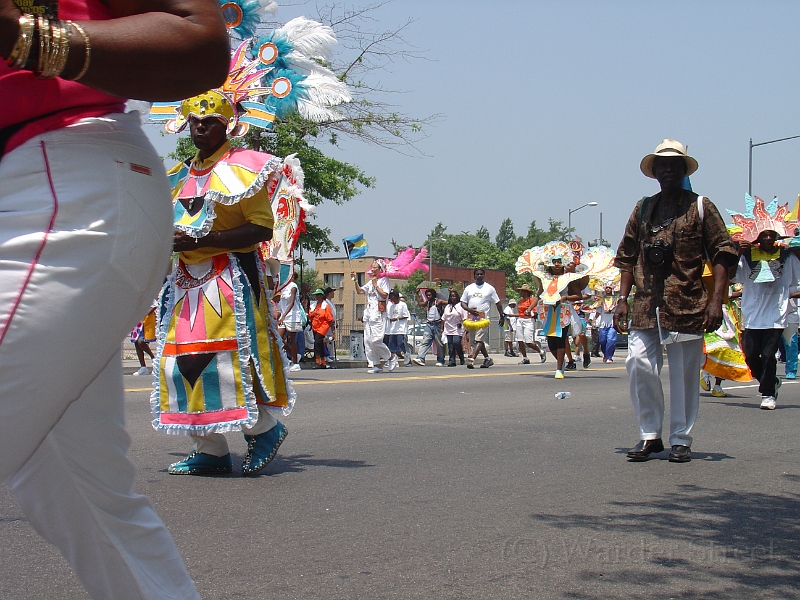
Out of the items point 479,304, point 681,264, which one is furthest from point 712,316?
point 479,304

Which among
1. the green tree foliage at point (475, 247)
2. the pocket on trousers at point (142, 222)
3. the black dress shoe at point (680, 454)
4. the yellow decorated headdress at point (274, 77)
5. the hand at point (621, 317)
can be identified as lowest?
the black dress shoe at point (680, 454)

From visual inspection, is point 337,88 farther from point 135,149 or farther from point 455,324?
point 455,324

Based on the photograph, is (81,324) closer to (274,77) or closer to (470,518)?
(470,518)

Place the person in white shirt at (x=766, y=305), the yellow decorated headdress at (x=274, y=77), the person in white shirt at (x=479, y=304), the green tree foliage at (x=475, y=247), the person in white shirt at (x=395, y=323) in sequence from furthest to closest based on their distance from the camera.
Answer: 1. the green tree foliage at (x=475, y=247)
2. the person in white shirt at (x=395, y=323)
3. the person in white shirt at (x=479, y=304)
4. the person in white shirt at (x=766, y=305)
5. the yellow decorated headdress at (x=274, y=77)

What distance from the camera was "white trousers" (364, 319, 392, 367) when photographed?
57.8 feet

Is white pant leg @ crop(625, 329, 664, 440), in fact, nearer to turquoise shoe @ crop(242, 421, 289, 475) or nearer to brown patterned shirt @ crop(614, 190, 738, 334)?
brown patterned shirt @ crop(614, 190, 738, 334)

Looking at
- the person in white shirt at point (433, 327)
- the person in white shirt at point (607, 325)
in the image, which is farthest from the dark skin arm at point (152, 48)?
the person in white shirt at point (607, 325)

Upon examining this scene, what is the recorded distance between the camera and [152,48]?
5.93ft

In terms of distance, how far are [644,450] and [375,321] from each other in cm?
1164

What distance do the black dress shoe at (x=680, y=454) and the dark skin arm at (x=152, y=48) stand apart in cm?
498

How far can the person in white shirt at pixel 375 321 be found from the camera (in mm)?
17641

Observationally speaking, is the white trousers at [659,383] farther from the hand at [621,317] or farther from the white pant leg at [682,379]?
the hand at [621,317]

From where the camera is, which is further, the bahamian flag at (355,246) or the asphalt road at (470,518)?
the bahamian flag at (355,246)

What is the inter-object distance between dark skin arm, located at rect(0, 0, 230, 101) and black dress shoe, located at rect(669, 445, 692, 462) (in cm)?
498
